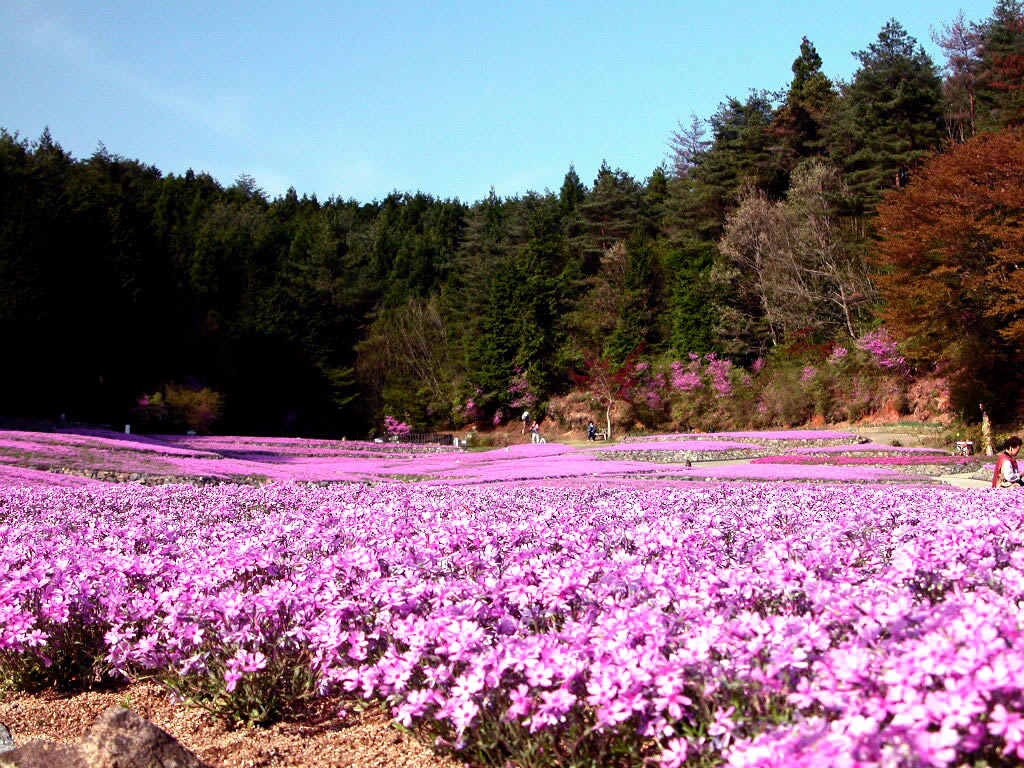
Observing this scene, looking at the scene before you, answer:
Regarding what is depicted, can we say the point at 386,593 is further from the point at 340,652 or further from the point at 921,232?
the point at 921,232

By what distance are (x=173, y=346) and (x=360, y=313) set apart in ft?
86.4

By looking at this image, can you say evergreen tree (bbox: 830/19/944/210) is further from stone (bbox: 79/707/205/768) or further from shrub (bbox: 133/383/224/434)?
stone (bbox: 79/707/205/768)

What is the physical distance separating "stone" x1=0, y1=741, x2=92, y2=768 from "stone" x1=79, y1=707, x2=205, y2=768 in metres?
0.03

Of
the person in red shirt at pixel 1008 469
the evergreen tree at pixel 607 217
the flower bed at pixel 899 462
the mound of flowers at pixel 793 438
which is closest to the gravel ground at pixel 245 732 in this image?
the person in red shirt at pixel 1008 469

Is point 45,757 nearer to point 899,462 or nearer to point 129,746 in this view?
point 129,746

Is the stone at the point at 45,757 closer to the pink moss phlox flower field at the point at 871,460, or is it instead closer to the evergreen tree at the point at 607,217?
the pink moss phlox flower field at the point at 871,460

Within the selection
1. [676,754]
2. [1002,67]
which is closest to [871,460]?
[676,754]

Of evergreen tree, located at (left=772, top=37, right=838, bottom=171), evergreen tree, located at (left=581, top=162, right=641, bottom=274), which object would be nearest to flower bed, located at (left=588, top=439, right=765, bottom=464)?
evergreen tree, located at (left=772, top=37, right=838, bottom=171)

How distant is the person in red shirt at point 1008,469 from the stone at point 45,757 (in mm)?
11939

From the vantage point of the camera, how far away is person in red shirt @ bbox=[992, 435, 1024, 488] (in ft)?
39.4

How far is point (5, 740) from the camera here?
381cm

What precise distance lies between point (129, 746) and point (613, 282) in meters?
57.8

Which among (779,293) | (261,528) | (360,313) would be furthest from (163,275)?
(261,528)

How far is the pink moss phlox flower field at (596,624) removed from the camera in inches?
86.7
